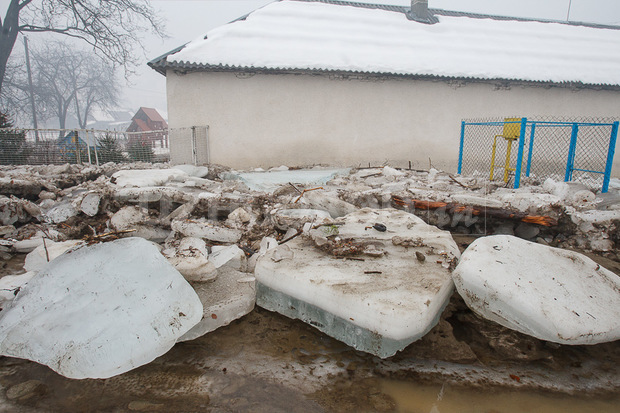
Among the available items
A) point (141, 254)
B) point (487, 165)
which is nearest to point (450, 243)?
point (141, 254)

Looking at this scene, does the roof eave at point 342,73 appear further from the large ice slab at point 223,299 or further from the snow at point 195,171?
the large ice slab at point 223,299

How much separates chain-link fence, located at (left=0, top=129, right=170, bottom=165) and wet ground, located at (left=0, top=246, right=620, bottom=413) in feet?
26.7

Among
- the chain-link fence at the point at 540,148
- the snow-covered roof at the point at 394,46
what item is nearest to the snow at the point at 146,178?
the snow-covered roof at the point at 394,46

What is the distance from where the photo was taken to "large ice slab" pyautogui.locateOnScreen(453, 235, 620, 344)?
1673 millimetres

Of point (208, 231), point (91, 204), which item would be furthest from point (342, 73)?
point (208, 231)

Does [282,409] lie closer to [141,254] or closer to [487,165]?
[141,254]

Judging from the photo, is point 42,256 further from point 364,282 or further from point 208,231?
point 364,282

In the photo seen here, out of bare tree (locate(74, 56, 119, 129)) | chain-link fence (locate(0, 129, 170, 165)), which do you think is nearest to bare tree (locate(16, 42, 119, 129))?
bare tree (locate(74, 56, 119, 129))

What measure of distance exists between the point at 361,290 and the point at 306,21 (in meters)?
10.2

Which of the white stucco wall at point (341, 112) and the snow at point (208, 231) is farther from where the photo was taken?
the white stucco wall at point (341, 112)

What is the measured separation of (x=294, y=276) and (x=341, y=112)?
24.5 feet

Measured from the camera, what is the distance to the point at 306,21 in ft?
33.3

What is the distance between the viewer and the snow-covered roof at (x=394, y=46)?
8219 millimetres

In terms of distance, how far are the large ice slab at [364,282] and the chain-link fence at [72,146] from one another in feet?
25.9
